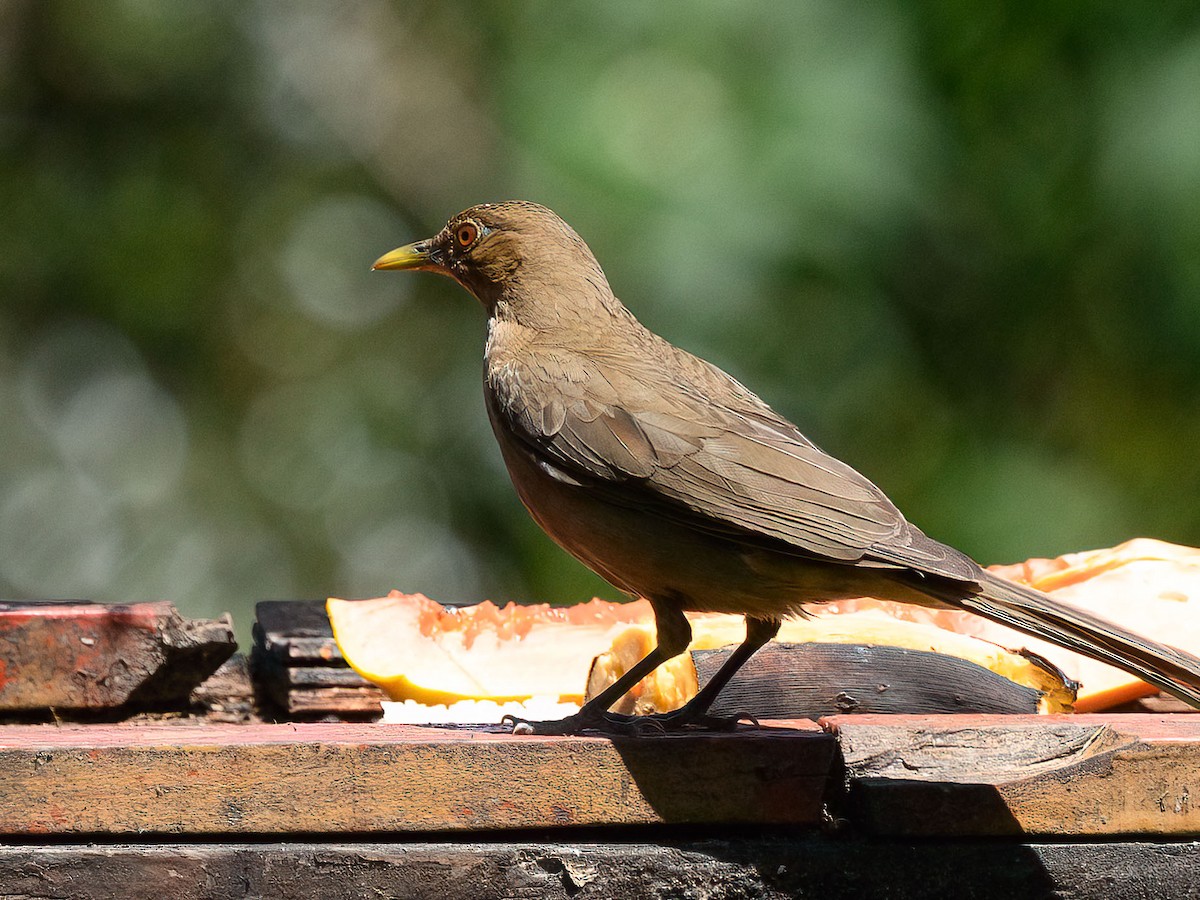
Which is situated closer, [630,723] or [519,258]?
[630,723]

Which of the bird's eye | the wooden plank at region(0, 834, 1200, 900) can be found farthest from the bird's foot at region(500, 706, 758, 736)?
the bird's eye

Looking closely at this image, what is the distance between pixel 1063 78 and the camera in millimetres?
8430

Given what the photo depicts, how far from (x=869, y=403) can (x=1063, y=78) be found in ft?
6.83

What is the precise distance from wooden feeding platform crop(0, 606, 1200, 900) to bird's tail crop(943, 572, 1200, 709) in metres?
0.16

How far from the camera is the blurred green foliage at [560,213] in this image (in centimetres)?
788

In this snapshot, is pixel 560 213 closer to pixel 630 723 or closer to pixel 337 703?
pixel 337 703

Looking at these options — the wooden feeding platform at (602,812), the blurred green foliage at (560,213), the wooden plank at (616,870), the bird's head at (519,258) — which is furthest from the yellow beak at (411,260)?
the blurred green foliage at (560,213)

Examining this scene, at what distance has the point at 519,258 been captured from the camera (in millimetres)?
3705

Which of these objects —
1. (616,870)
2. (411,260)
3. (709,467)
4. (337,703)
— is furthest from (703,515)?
(411,260)

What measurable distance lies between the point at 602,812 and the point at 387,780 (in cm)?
30

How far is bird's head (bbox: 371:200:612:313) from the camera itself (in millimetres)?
3617

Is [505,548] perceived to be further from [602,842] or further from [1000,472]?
[602,842]

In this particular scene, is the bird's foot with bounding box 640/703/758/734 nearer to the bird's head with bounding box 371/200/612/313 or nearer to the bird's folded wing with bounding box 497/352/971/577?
the bird's folded wing with bounding box 497/352/971/577

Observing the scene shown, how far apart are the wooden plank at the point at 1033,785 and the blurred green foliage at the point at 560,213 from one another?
5.15 meters
